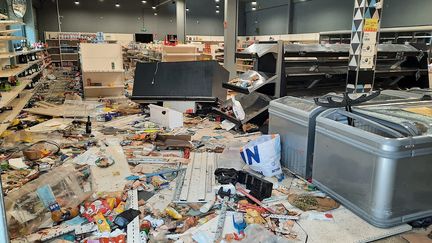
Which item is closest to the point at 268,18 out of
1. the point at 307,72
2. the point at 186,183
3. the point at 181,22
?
the point at 181,22

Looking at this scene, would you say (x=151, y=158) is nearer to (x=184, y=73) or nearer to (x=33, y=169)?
(x=33, y=169)

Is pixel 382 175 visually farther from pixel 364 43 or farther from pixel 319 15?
pixel 319 15

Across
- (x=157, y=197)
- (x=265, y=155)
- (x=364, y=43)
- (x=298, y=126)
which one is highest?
(x=364, y=43)

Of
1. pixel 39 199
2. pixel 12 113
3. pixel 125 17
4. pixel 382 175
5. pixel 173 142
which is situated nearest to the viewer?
pixel 382 175

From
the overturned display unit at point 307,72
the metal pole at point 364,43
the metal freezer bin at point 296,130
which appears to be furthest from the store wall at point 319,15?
the metal freezer bin at point 296,130

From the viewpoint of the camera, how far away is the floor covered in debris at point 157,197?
7.74 feet

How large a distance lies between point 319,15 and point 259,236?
14692 millimetres

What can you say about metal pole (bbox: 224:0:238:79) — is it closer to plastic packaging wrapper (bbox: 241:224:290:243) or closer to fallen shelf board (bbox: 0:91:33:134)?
fallen shelf board (bbox: 0:91:33:134)

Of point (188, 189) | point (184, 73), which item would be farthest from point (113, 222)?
point (184, 73)

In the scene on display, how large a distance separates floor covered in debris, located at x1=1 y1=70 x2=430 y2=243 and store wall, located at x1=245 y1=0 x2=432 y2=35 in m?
9.28

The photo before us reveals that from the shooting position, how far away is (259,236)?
223cm

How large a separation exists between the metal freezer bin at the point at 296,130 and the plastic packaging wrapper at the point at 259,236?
1.17 metres

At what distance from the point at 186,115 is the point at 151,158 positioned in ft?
8.05

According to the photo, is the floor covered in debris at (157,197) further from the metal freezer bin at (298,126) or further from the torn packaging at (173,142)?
the metal freezer bin at (298,126)
